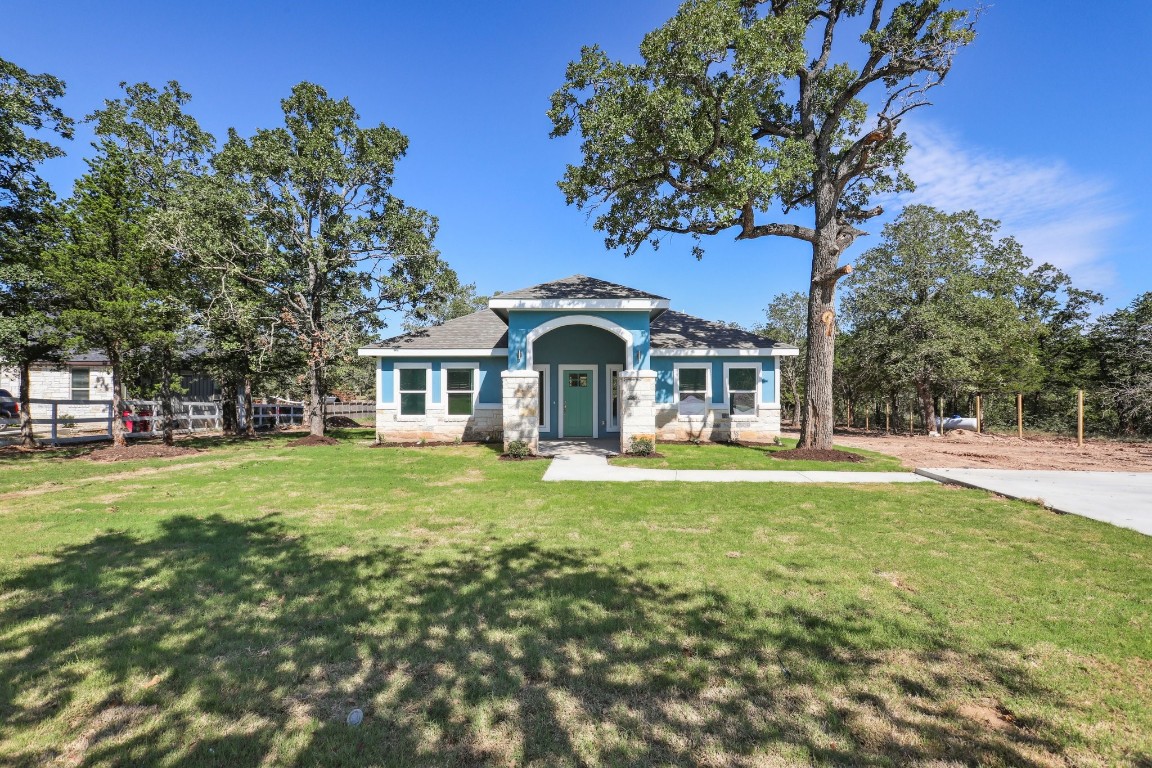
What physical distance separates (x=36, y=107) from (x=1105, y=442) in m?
37.8

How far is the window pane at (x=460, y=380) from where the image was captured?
15.5m

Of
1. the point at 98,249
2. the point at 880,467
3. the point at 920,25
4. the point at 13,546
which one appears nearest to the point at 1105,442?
the point at 880,467

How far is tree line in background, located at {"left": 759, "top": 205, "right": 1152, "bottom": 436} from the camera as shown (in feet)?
61.5

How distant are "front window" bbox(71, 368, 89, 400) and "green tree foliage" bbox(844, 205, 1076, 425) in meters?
37.7

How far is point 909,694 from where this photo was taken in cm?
256

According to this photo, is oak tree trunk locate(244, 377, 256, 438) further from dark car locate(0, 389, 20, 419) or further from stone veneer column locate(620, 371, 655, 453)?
stone veneer column locate(620, 371, 655, 453)

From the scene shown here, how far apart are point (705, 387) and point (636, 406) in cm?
438

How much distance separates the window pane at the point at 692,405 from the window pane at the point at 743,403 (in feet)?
3.75

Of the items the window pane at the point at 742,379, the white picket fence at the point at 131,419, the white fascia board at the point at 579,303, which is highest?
the white fascia board at the point at 579,303

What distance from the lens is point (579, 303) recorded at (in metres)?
12.5

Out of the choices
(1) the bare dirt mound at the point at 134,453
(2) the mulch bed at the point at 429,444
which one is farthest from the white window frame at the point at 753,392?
(1) the bare dirt mound at the point at 134,453

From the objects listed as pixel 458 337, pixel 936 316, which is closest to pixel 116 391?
pixel 458 337

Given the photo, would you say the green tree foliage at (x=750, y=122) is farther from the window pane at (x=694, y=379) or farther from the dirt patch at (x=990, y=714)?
the dirt patch at (x=990, y=714)

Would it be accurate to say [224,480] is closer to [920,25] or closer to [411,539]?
[411,539]
